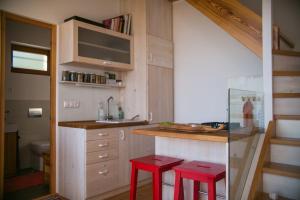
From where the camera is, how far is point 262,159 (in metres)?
2.04

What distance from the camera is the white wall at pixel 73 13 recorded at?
2891 mm

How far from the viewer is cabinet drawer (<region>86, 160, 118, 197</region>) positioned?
2744mm

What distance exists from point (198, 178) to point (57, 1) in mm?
2810

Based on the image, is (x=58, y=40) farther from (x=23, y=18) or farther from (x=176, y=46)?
(x=176, y=46)

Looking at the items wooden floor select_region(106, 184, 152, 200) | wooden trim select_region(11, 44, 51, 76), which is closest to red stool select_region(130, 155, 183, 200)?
wooden floor select_region(106, 184, 152, 200)

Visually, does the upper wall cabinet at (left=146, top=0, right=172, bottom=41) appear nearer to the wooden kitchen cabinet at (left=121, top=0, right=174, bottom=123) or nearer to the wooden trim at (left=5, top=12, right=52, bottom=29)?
the wooden kitchen cabinet at (left=121, top=0, right=174, bottom=123)

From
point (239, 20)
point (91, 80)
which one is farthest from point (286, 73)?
point (91, 80)

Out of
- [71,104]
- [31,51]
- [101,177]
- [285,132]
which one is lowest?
[101,177]

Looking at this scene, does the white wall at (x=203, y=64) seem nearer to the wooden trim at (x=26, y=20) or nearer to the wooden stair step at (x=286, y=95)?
the wooden stair step at (x=286, y=95)

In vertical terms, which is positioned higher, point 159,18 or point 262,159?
point 159,18

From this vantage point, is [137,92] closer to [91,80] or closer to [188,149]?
[91,80]

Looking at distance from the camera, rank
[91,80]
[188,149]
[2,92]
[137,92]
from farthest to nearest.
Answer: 1. [137,92]
2. [91,80]
3. [2,92]
4. [188,149]

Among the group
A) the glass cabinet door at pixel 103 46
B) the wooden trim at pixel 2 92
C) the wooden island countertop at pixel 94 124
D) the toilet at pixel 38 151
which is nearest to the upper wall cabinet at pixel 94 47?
the glass cabinet door at pixel 103 46

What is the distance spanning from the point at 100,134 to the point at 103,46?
1.24 meters
